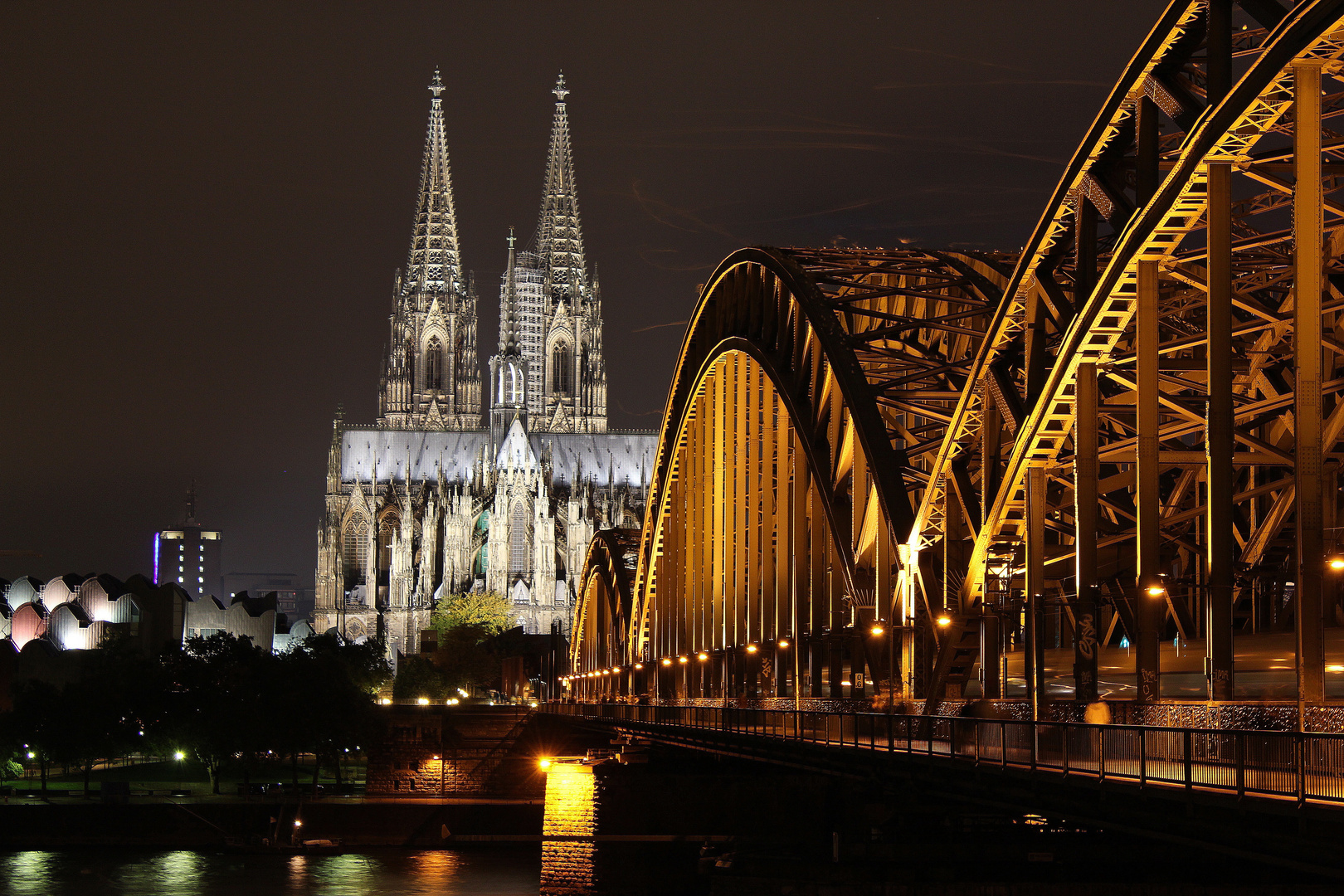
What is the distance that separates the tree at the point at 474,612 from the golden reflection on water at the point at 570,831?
104879mm

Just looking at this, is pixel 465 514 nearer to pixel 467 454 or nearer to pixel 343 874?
pixel 467 454

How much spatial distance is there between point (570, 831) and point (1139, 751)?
121 feet

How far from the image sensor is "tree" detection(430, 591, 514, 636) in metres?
161

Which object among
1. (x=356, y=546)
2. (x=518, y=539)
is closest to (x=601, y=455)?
(x=518, y=539)

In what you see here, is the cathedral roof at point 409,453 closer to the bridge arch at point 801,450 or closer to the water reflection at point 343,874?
the water reflection at point 343,874

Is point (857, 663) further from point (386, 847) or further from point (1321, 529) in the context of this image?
point (386, 847)

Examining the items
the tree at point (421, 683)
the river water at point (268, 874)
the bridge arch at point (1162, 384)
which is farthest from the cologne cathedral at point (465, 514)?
the bridge arch at point (1162, 384)

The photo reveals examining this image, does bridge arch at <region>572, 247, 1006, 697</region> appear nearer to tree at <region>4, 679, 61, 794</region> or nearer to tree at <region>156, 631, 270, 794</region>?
tree at <region>156, 631, 270, 794</region>

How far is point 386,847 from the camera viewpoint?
80.7 m

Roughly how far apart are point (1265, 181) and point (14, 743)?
9013 cm

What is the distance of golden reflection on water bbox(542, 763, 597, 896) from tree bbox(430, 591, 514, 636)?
104879 millimetres

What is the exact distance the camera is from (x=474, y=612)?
162 metres

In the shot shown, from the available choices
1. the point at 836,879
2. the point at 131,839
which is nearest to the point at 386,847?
the point at 131,839

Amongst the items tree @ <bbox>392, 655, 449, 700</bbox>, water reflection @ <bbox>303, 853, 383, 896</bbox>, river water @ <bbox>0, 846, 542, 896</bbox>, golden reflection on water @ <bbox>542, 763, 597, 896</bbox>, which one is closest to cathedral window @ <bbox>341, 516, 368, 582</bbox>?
tree @ <bbox>392, 655, 449, 700</bbox>
